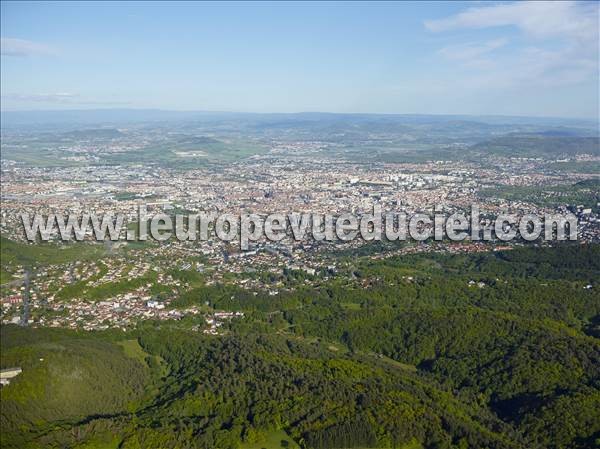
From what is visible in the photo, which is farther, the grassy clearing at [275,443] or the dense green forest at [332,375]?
the dense green forest at [332,375]

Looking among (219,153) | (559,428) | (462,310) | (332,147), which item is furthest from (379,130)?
(559,428)

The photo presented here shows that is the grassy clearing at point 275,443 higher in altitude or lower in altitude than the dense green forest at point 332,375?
lower

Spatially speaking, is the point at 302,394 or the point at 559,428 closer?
the point at 559,428

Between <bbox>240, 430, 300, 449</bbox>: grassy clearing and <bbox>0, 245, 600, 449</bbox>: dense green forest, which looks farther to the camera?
<bbox>0, 245, 600, 449</bbox>: dense green forest

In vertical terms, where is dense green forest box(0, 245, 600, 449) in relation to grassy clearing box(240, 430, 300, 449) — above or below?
above

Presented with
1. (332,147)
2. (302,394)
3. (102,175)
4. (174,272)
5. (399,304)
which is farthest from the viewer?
(332,147)

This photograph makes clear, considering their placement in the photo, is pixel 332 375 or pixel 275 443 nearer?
pixel 275 443

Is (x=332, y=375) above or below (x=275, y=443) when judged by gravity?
above

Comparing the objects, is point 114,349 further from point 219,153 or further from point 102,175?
point 219,153
